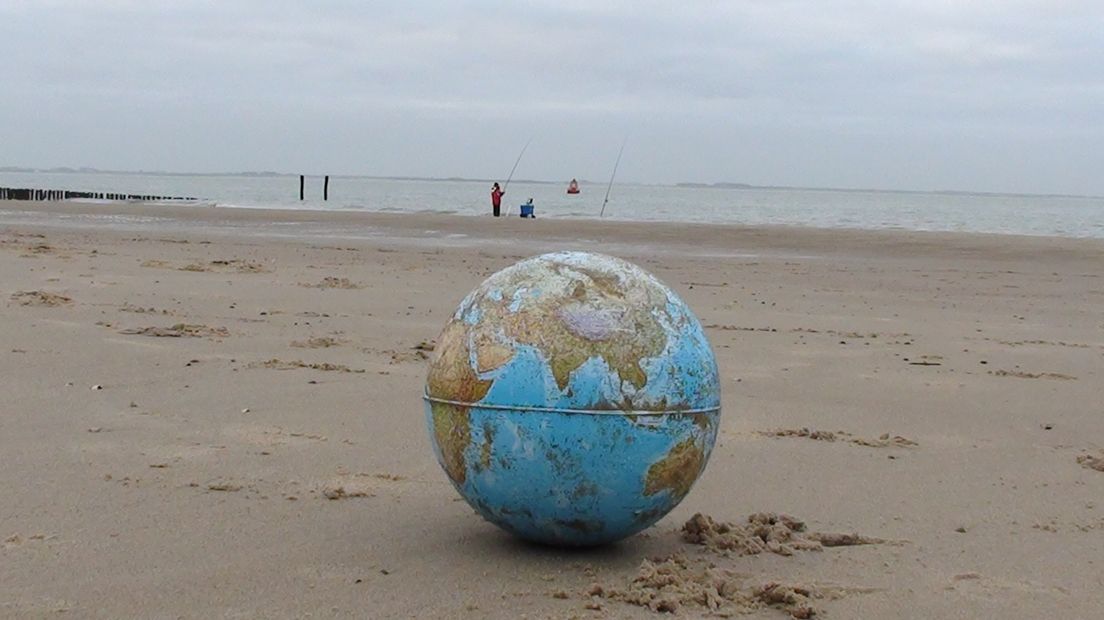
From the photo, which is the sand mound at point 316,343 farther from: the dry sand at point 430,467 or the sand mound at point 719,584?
the sand mound at point 719,584

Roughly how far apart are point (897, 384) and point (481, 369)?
15.9ft

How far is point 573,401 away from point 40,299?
8328mm

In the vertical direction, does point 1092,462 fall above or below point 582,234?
above

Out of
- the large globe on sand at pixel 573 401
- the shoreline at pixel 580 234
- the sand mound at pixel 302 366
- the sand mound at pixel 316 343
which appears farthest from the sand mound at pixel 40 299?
the shoreline at pixel 580 234

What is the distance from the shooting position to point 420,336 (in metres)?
10.1

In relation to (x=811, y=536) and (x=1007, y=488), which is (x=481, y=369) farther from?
(x=1007, y=488)

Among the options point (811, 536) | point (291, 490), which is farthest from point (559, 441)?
point (291, 490)

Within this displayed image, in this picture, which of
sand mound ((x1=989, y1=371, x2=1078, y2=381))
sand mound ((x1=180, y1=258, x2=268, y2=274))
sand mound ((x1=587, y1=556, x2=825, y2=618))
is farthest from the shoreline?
sand mound ((x1=587, y1=556, x2=825, y2=618))

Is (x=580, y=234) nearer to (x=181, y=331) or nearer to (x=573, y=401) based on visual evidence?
(x=181, y=331)

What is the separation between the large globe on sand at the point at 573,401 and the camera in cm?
422

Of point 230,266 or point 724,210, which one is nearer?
point 230,266

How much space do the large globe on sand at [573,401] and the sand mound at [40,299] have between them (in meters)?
7.53

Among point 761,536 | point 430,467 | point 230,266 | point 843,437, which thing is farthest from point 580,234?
point 761,536

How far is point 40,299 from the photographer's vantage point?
36.7 feet
